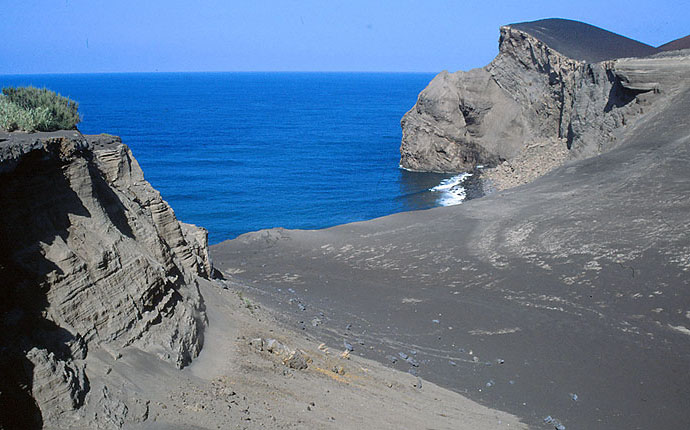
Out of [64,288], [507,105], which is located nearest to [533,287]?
[64,288]

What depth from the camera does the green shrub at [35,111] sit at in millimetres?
10000

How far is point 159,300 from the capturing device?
392 inches

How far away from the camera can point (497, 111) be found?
5119 cm

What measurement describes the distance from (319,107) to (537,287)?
10290cm

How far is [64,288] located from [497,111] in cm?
4704

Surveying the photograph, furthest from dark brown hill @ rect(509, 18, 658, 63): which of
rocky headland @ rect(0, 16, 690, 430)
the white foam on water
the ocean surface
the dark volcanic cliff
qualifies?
rocky headland @ rect(0, 16, 690, 430)

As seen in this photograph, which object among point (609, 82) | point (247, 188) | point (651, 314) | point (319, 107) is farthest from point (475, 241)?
point (319, 107)

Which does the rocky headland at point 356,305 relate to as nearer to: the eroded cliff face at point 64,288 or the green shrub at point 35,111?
the eroded cliff face at point 64,288

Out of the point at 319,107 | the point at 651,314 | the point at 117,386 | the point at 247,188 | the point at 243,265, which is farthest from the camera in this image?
the point at 319,107

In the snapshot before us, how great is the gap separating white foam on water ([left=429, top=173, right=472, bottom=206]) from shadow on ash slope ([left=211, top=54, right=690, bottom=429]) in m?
11.8

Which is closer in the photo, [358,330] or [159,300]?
[159,300]

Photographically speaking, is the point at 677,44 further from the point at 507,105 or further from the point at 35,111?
the point at 35,111

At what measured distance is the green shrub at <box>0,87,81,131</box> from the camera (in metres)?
10.0

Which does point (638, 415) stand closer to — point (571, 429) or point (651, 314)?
point (571, 429)
